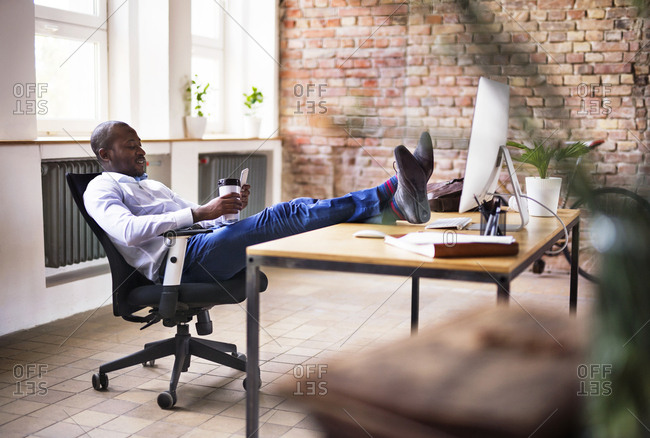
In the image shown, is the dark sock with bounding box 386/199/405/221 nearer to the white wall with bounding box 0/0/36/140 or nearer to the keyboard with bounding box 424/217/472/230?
the keyboard with bounding box 424/217/472/230

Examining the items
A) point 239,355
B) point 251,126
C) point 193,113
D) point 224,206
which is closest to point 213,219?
point 224,206

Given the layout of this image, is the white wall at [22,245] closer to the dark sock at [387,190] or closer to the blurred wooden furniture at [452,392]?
the dark sock at [387,190]

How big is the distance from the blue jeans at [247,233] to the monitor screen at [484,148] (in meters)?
0.47

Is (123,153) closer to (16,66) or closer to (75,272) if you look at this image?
(16,66)

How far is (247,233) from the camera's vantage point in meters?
2.42

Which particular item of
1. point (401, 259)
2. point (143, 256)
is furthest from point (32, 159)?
point (401, 259)

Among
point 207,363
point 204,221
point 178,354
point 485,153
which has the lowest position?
point 207,363

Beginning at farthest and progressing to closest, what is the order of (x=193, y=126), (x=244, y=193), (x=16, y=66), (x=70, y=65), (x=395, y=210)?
1. (x=193, y=126)
2. (x=70, y=65)
3. (x=16, y=66)
4. (x=244, y=193)
5. (x=395, y=210)

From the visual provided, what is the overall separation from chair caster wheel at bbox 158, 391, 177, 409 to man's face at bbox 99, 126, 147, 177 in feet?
2.83

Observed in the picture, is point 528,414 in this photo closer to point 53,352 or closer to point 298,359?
point 298,359

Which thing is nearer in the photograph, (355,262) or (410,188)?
(355,262)

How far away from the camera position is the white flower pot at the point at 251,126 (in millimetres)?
4969

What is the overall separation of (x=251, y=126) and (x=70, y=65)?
58.1 inches

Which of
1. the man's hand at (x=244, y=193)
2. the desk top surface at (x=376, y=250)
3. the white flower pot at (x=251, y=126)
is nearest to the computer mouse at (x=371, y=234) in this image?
the desk top surface at (x=376, y=250)
